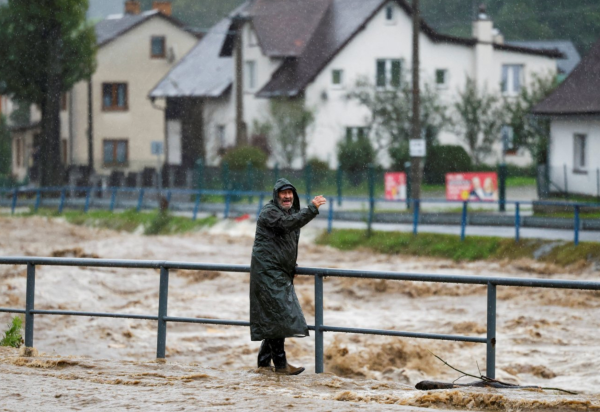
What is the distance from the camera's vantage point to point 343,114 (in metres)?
50.7

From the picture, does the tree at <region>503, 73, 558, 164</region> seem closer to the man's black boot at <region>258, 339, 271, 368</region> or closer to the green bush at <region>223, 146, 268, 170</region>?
the green bush at <region>223, 146, 268, 170</region>

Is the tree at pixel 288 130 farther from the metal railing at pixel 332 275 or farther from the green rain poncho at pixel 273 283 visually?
the green rain poncho at pixel 273 283

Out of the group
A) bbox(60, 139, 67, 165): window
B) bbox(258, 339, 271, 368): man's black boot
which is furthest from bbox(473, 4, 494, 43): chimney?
bbox(258, 339, 271, 368): man's black boot

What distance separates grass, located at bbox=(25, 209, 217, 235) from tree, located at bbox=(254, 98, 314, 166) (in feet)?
31.4

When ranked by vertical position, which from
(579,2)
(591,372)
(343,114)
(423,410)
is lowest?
(591,372)

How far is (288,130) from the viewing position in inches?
1913

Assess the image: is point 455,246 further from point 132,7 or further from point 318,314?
point 132,7

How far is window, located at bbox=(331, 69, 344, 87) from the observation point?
5109cm

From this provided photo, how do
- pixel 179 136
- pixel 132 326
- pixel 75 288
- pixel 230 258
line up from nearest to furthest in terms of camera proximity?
pixel 132 326, pixel 75 288, pixel 230 258, pixel 179 136

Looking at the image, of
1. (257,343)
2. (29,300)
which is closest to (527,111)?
(257,343)

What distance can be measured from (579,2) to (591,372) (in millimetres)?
50219

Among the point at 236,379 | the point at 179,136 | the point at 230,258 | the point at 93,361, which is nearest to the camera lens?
the point at 236,379

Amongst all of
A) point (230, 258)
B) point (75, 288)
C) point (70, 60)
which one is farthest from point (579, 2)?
point (75, 288)

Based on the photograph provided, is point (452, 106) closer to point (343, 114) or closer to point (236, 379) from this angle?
point (343, 114)
